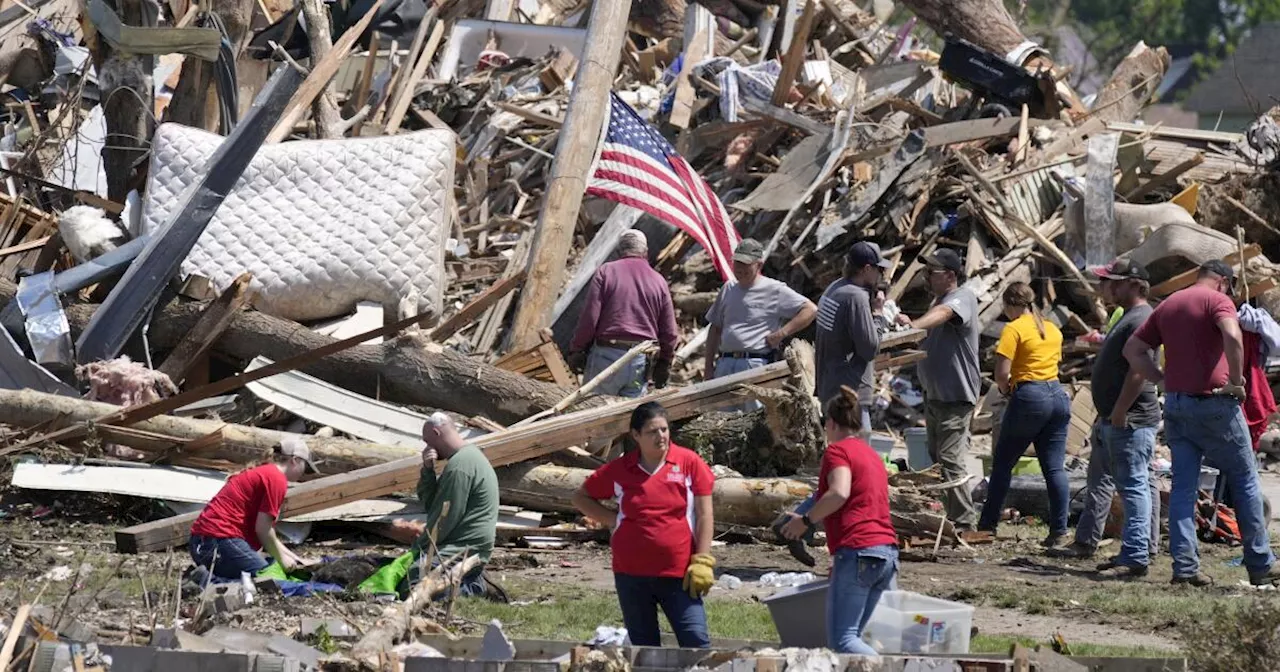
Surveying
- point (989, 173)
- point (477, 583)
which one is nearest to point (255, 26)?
point (989, 173)

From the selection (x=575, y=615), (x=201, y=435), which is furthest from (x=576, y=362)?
(x=575, y=615)

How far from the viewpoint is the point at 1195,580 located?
8.92m

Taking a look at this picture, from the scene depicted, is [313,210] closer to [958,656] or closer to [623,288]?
[623,288]

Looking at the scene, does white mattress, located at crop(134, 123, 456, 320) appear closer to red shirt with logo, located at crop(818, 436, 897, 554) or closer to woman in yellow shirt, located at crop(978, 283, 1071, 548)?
woman in yellow shirt, located at crop(978, 283, 1071, 548)

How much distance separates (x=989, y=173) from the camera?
16312mm

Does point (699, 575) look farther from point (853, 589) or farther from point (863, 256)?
point (863, 256)

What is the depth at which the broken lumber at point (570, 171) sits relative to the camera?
13969 mm

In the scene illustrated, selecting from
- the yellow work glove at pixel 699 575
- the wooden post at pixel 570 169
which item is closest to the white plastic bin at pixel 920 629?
the yellow work glove at pixel 699 575

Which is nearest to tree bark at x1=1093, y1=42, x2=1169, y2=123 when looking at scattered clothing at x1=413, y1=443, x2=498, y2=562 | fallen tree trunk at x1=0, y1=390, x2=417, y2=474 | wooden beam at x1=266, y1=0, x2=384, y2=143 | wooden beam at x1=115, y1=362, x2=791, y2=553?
wooden beam at x1=266, y1=0, x2=384, y2=143

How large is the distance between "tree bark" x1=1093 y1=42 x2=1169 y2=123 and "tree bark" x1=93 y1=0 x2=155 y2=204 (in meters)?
10.0

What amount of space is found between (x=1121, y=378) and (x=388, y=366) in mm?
5188

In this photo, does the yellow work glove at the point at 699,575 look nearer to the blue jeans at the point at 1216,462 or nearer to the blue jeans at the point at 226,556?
the blue jeans at the point at 226,556

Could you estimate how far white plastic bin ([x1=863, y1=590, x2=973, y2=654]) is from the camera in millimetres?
6559

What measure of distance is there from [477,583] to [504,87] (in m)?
13.0
